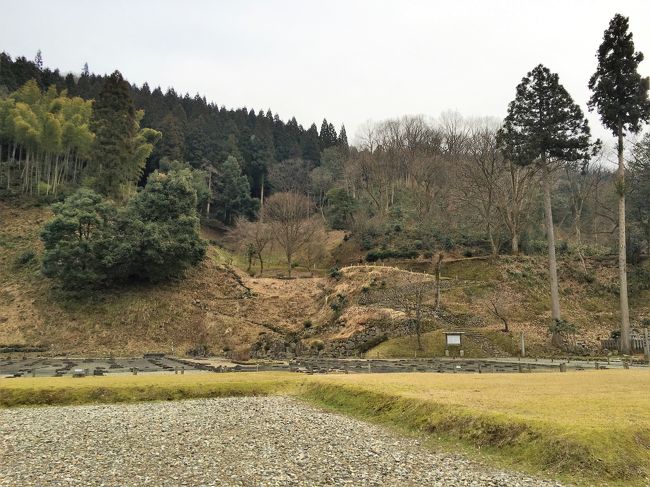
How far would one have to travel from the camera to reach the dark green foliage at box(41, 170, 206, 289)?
1601 inches

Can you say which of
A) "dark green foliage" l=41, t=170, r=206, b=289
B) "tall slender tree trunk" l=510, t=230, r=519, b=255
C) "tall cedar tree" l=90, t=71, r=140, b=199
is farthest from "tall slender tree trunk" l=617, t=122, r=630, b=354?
Answer: "tall cedar tree" l=90, t=71, r=140, b=199

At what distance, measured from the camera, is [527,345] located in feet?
107

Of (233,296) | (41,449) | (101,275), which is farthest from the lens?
(233,296)

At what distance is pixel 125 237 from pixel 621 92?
123 ft

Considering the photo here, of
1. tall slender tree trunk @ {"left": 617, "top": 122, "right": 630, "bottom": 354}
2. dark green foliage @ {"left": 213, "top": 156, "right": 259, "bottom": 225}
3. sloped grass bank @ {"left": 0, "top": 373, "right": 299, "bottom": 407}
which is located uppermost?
dark green foliage @ {"left": 213, "top": 156, "right": 259, "bottom": 225}

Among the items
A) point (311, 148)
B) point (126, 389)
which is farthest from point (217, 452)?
point (311, 148)

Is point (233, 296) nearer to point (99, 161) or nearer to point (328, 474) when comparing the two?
point (99, 161)

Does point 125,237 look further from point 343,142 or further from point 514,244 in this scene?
point 343,142

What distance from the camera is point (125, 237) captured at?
140ft

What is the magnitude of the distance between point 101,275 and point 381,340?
76.7 feet

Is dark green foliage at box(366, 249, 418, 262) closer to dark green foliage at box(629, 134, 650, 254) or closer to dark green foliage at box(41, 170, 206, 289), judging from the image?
dark green foliage at box(41, 170, 206, 289)

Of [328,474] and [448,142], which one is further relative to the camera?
[448,142]

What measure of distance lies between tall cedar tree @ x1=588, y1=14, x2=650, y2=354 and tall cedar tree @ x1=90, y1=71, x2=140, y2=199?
143 ft

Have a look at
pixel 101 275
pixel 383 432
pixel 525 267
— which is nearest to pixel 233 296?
pixel 101 275
